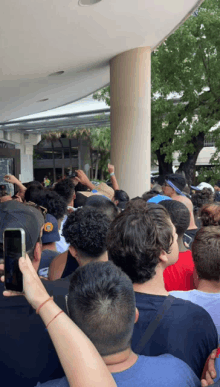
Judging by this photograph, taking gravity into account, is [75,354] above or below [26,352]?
above

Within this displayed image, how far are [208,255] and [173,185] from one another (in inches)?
101

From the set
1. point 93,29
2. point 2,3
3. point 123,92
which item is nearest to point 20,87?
point 123,92

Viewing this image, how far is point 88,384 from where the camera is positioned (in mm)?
1023

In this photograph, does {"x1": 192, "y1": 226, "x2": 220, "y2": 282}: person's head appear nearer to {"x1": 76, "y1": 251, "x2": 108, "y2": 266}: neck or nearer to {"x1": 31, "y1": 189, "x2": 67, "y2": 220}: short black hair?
{"x1": 76, "y1": 251, "x2": 108, "y2": 266}: neck

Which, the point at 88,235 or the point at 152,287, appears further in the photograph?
the point at 88,235

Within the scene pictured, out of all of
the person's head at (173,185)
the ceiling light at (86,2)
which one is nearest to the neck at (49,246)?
the person's head at (173,185)

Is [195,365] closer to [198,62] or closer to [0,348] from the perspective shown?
[0,348]

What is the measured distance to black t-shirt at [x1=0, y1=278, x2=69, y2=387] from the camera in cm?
139

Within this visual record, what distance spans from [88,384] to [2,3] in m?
4.41

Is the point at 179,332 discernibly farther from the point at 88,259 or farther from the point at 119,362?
the point at 88,259

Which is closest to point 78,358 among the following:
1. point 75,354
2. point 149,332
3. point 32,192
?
point 75,354

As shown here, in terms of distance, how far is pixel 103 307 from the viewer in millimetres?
1201

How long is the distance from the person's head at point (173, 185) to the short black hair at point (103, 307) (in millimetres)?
3285

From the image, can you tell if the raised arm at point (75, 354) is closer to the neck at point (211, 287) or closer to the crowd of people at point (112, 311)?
the crowd of people at point (112, 311)
